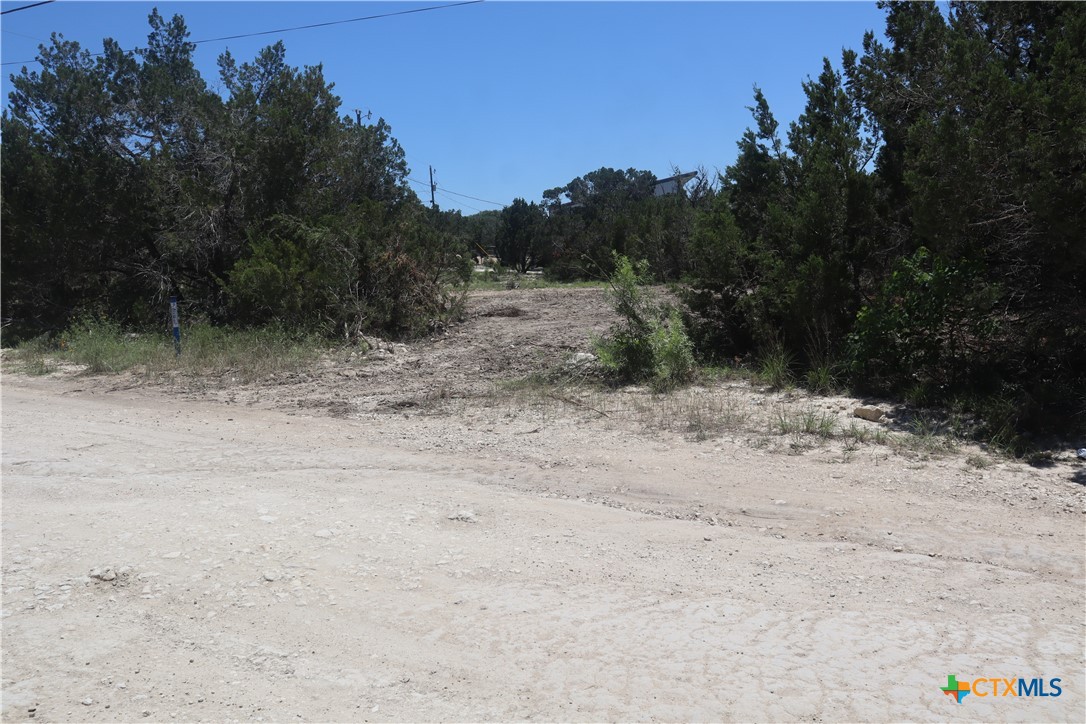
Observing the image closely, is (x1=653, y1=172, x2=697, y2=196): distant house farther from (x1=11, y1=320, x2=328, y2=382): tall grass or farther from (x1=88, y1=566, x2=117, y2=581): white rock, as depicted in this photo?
(x1=88, y1=566, x2=117, y2=581): white rock

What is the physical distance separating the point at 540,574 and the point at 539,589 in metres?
0.21

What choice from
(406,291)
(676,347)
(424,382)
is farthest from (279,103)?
(676,347)

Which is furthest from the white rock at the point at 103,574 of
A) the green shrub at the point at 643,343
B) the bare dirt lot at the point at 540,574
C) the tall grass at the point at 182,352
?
the tall grass at the point at 182,352

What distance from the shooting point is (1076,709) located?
3652 millimetres

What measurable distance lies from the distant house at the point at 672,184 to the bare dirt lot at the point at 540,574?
90.3 ft

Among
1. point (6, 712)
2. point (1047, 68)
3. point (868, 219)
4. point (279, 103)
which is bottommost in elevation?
point (6, 712)

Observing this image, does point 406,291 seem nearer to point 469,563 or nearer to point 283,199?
point 283,199

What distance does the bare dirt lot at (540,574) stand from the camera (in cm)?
380

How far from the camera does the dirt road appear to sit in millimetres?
3781

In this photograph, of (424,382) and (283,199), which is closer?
(424,382)

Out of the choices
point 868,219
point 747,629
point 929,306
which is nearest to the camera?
point 747,629

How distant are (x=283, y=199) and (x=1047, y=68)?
1489 cm

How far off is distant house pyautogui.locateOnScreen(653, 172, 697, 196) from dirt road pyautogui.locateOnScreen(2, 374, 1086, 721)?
28366mm

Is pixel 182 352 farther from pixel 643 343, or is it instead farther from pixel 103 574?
pixel 103 574
